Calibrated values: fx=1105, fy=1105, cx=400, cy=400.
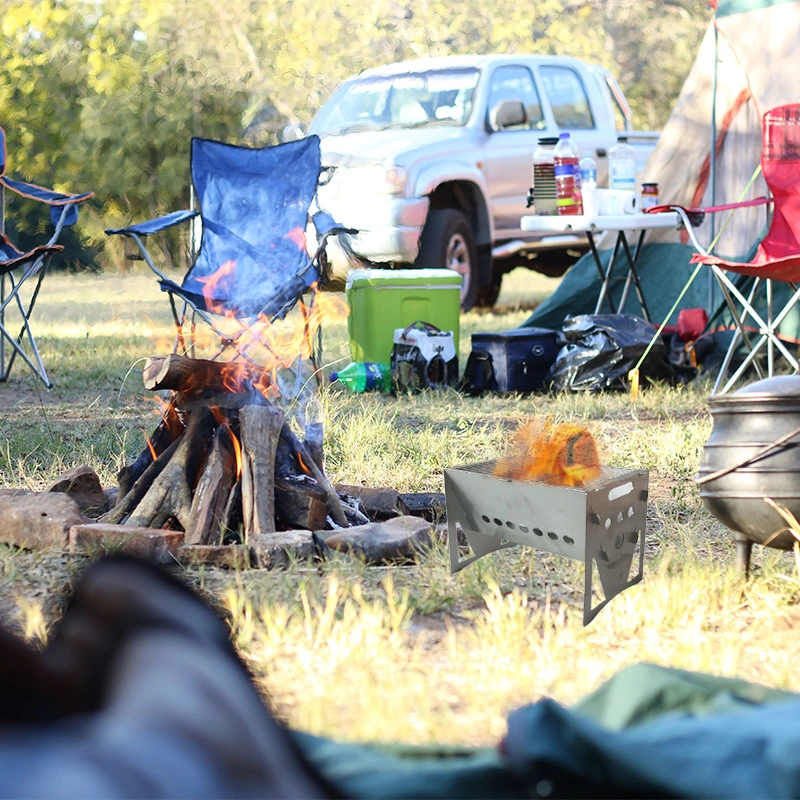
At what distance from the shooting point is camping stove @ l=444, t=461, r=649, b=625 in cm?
224

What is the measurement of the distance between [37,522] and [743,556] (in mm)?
1672

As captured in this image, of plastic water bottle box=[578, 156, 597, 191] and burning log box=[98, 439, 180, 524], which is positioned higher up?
plastic water bottle box=[578, 156, 597, 191]

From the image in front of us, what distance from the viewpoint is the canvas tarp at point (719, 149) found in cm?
525

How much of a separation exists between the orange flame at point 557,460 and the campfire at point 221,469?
23.4 inches

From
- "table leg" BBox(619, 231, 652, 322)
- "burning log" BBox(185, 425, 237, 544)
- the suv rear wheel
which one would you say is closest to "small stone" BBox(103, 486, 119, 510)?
"burning log" BBox(185, 425, 237, 544)

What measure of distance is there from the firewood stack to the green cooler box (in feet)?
8.17

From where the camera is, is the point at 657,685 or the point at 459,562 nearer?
the point at 657,685

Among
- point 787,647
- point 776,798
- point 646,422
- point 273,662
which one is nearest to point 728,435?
point 787,647

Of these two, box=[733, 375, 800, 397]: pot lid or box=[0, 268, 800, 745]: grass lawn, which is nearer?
box=[0, 268, 800, 745]: grass lawn

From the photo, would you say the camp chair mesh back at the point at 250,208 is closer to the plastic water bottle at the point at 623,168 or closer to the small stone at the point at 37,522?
the plastic water bottle at the point at 623,168

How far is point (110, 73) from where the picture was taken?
19156 millimetres

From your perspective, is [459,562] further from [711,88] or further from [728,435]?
[711,88]

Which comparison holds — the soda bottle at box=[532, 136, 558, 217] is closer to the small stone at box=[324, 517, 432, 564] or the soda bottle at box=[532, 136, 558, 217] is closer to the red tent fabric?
the red tent fabric

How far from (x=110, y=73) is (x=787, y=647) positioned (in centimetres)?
1906
